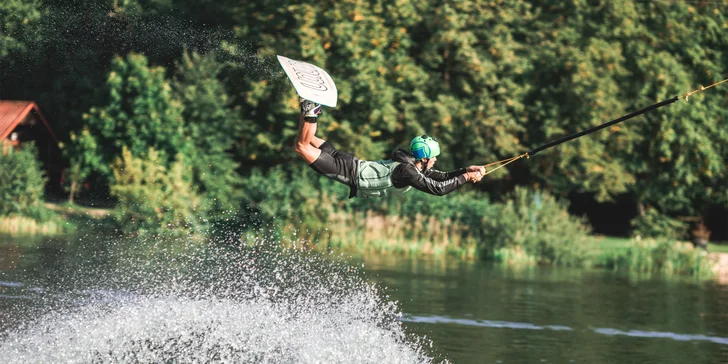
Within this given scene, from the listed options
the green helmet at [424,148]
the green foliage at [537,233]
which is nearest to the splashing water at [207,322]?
the green helmet at [424,148]

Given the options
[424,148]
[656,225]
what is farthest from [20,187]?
[424,148]

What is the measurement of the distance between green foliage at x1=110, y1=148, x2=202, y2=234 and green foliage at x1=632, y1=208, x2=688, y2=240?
15.5 meters

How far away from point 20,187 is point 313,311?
1558 centimetres

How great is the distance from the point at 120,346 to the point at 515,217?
16.9 m

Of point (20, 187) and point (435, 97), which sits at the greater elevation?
point (435, 97)

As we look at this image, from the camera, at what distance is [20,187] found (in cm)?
3042

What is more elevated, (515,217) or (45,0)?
(45,0)

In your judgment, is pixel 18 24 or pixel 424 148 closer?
pixel 424 148

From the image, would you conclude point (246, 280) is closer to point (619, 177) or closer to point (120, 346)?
point (120, 346)

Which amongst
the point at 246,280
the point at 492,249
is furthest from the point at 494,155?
the point at 246,280

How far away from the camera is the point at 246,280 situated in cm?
1995

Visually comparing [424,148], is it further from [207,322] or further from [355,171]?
[207,322]

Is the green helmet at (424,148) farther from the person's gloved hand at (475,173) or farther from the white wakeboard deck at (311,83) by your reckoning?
the white wakeboard deck at (311,83)

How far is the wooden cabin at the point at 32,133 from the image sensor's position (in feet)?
110
